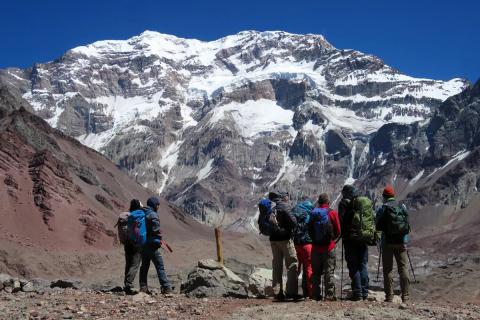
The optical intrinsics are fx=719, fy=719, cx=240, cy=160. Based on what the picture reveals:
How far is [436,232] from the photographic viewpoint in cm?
18762

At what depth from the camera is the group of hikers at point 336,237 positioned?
16.8 meters

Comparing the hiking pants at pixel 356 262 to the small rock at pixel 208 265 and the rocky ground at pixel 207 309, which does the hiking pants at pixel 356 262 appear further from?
the small rock at pixel 208 265

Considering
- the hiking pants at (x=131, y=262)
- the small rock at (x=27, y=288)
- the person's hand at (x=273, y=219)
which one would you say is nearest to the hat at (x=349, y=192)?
the person's hand at (x=273, y=219)

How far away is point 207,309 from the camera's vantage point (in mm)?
15719

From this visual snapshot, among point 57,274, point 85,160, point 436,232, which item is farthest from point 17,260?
point 436,232

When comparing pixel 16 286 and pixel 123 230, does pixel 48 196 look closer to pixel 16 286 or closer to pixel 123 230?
pixel 16 286

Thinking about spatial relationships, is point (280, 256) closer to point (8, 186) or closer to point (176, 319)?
point (176, 319)

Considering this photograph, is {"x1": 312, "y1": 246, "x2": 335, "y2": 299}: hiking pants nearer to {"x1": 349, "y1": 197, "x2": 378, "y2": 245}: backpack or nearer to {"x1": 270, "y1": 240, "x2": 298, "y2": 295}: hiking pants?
Result: {"x1": 270, "y1": 240, "x2": 298, "y2": 295}: hiking pants

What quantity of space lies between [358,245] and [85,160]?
326 feet

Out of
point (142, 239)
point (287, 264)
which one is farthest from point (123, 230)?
point (287, 264)

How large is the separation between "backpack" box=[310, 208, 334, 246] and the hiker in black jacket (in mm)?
514

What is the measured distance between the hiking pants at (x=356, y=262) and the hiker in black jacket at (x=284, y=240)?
1.30 metres

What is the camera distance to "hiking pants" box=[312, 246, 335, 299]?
1681cm

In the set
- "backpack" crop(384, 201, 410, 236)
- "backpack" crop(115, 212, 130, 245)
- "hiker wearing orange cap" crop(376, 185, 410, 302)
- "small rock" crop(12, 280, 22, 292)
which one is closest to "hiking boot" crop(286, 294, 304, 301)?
"hiker wearing orange cap" crop(376, 185, 410, 302)
